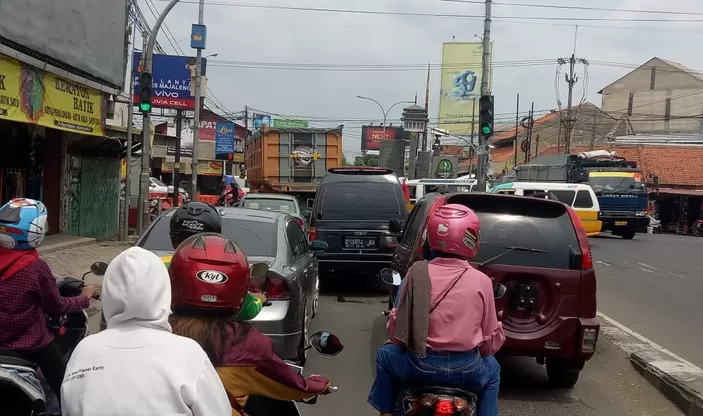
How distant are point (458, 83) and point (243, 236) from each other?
167 feet

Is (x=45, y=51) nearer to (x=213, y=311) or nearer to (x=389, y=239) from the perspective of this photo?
(x=389, y=239)

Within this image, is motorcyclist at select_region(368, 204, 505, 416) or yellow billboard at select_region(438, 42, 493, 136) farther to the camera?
yellow billboard at select_region(438, 42, 493, 136)

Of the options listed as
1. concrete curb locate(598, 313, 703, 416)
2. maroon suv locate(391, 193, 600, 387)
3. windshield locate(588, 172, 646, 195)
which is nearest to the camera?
maroon suv locate(391, 193, 600, 387)

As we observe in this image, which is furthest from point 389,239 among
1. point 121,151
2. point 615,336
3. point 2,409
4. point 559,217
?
point 121,151

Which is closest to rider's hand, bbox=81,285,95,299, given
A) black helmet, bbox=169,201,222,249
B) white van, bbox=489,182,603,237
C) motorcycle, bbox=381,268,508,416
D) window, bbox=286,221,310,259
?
black helmet, bbox=169,201,222,249

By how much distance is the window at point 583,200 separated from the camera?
22.7 metres

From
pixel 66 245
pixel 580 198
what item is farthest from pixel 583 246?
pixel 580 198

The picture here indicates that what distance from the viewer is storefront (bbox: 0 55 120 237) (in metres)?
12.1

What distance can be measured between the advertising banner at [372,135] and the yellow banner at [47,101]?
3114 inches

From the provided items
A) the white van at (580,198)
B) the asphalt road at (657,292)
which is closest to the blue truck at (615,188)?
the white van at (580,198)

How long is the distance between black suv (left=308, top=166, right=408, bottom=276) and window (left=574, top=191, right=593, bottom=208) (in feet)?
39.7

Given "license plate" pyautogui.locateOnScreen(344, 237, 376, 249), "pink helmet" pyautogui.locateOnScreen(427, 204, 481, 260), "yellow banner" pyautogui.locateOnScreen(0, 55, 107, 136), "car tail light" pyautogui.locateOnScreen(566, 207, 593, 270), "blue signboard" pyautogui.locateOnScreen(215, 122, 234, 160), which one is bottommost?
"license plate" pyautogui.locateOnScreen(344, 237, 376, 249)

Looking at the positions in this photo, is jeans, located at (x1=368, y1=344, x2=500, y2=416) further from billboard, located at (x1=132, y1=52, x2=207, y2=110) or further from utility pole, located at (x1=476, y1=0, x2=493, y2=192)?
billboard, located at (x1=132, y1=52, x2=207, y2=110)

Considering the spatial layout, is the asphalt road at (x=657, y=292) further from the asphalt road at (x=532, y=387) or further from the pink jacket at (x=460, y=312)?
the pink jacket at (x=460, y=312)
